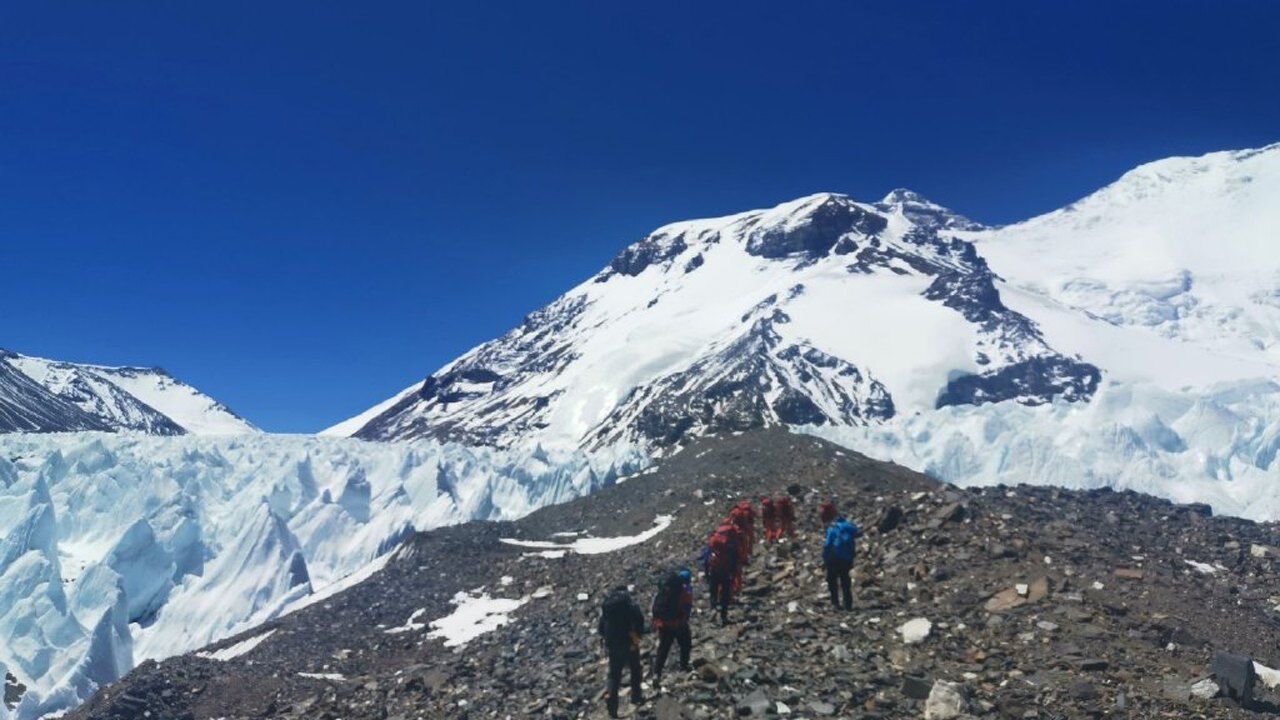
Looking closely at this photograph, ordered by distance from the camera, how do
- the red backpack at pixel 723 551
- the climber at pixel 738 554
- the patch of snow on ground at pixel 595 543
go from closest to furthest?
the red backpack at pixel 723 551 < the climber at pixel 738 554 < the patch of snow on ground at pixel 595 543

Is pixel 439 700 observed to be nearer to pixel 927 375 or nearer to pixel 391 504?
pixel 391 504

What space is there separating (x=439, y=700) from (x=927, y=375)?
493 feet

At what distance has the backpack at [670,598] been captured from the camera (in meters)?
13.3

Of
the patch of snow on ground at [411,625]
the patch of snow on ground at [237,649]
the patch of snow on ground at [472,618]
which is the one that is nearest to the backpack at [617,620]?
the patch of snow on ground at [472,618]

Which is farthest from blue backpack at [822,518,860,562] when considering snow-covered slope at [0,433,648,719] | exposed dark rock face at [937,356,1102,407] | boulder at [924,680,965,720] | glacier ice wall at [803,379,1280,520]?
exposed dark rock face at [937,356,1102,407]

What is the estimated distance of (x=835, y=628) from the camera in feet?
50.1

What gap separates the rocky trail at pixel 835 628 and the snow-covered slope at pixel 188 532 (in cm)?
1031

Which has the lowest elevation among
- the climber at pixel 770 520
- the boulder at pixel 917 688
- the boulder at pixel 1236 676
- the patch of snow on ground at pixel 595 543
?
the boulder at pixel 1236 676

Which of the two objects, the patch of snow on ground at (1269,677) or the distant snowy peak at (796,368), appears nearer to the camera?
the patch of snow on ground at (1269,677)

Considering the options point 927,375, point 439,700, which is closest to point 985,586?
point 439,700

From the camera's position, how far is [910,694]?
40.3 ft

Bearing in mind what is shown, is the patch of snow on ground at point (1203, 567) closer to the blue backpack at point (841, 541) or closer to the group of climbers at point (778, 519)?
the group of climbers at point (778, 519)

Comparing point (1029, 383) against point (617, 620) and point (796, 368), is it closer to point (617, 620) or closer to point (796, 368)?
point (796, 368)

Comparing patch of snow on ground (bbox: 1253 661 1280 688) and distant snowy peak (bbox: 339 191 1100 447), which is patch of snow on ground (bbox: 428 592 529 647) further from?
distant snowy peak (bbox: 339 191 1100 447)
